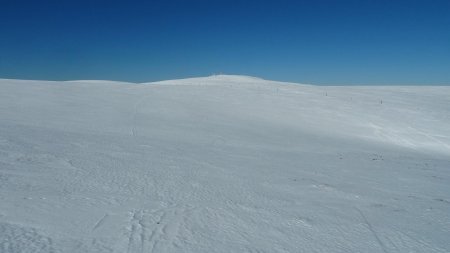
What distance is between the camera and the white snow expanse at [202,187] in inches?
153

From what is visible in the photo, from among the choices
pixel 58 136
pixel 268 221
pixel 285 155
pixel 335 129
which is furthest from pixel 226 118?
pixel 268 221

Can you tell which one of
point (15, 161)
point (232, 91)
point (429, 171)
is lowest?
point (429, 171)

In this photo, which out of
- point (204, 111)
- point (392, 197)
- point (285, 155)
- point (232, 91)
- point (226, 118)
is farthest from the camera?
point (232, 91)

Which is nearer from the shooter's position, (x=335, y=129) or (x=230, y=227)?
(x=230, y=227)

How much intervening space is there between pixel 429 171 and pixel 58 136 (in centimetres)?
873

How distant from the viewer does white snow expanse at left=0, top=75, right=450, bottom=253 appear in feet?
12.8

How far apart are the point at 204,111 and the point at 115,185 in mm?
11797

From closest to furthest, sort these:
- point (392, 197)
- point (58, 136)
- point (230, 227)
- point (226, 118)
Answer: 1. point (230, 227)
2. point (392, 197)
3. point (58, 136)
4. point (226, 118)

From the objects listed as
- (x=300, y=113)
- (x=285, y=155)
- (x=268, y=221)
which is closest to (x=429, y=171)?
(x=285, y=155)

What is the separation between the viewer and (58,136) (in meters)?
8.68

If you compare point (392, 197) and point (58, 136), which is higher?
point (58, 136)

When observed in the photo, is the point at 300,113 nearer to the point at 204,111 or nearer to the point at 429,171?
the point at 204,111

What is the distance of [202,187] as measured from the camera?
5.77 meters

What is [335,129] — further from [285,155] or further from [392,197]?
[392,197]
